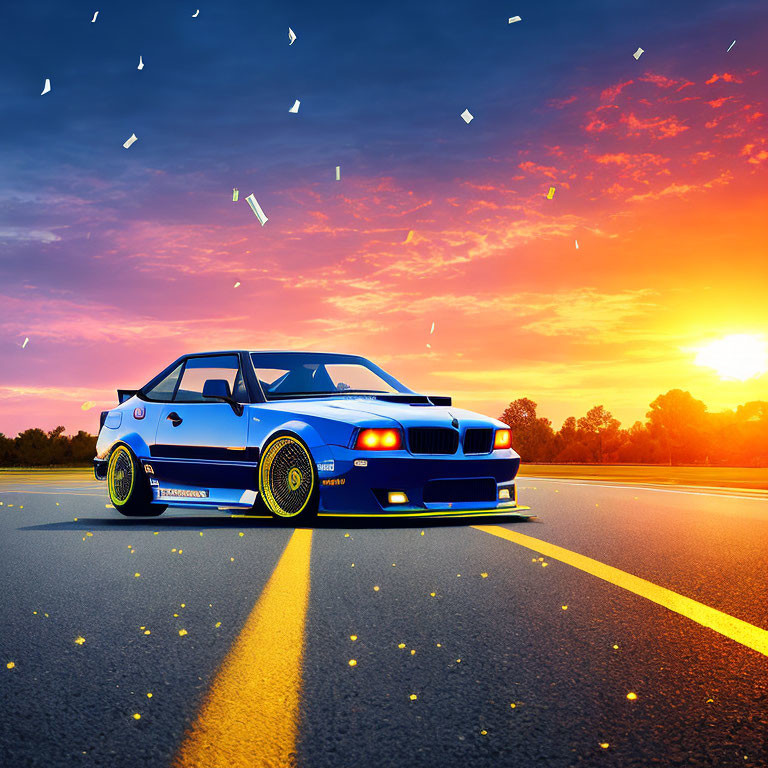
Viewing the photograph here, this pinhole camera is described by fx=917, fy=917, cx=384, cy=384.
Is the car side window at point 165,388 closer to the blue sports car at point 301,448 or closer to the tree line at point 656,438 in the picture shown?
the blue sports car at point 301,448

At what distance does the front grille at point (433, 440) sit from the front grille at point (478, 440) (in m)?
0.13

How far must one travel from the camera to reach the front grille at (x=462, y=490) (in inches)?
313

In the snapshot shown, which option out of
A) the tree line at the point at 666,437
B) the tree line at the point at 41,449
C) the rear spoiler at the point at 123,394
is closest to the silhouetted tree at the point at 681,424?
the tree line at the point at 666,437

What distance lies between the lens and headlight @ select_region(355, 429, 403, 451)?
784cm

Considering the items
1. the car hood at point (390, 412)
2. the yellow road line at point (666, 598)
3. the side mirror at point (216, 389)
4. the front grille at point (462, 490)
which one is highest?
the side mirror at point (216, 389)

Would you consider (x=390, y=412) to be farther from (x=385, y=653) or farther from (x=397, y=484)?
(x=385, y=653)

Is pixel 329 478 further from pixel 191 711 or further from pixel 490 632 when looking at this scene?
pixel 191 711

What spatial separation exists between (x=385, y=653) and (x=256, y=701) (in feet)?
2.63

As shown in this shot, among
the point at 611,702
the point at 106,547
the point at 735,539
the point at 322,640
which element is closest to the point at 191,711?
the point at 322,640

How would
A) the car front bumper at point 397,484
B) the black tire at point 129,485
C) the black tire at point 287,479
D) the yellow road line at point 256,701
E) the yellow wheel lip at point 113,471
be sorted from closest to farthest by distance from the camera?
the yellow road line at point 256,701, the car front bumper at point 397,484, the black tire at point 287,479, the black tire at point 129,485, the yellow wheel lip at point 113,471

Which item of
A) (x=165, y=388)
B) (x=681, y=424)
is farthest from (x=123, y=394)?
(x=681, y=424)

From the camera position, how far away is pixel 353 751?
269 cm

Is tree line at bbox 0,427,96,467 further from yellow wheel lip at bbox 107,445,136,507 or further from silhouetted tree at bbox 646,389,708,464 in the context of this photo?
yellow wheel lip at bbox 107,445,136,507

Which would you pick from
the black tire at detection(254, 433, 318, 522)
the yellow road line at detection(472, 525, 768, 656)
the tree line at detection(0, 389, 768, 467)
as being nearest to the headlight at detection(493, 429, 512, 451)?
the yellow road line at detection(472, 525, 768, 656)
